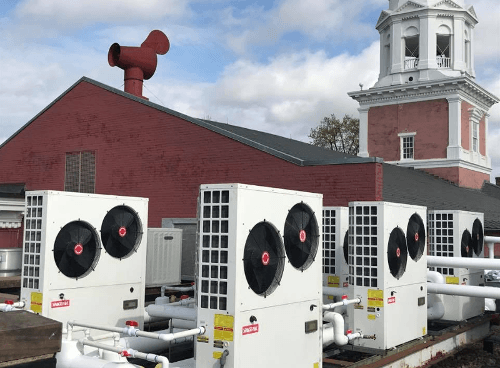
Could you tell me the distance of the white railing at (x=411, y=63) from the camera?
105 feet

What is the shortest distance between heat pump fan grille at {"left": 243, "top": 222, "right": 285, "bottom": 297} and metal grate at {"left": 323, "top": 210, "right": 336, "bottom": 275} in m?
5.12

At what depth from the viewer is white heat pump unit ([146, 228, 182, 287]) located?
43.3ft

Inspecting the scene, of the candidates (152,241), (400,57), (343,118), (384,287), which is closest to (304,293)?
(384,287)

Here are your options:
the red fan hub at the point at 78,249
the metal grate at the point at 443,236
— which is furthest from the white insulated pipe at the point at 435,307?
the red fan hub at the point at 78,249

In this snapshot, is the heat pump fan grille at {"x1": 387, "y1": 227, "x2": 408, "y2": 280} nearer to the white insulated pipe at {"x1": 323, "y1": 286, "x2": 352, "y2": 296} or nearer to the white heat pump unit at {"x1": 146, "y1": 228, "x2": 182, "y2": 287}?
the white insulated pipe at {"x1": 323, "y1": 286, "x2": 352, "y2": 296}

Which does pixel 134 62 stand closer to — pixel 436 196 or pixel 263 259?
pixel 436 196

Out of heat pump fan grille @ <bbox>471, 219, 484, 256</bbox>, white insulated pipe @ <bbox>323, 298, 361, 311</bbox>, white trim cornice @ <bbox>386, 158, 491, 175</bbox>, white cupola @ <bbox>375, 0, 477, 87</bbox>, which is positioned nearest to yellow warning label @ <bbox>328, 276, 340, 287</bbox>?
white insulated pipe @ <bbox>323, 298, 361, 311</bbox>

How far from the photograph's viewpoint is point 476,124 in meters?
32.1

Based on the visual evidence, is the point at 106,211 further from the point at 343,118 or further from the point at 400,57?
the point at 343,118

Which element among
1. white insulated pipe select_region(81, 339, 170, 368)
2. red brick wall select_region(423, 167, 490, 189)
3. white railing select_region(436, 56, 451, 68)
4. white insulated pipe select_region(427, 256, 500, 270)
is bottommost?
white insulated pipe select_region(81, 339, 170, 368)

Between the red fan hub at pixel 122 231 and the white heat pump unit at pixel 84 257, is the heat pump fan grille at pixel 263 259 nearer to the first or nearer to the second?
the white heat pump unit at pixel 84 257

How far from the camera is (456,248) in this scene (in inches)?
503

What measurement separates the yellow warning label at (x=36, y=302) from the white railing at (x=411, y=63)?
27953 mm

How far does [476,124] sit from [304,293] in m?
28.1
